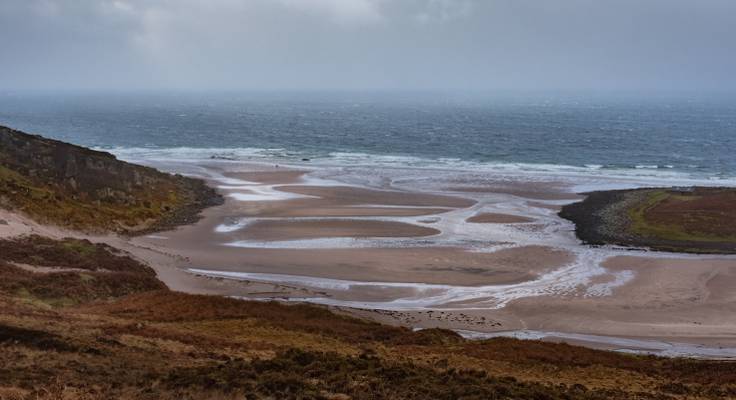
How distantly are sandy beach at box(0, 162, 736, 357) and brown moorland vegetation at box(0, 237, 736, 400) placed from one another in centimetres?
456

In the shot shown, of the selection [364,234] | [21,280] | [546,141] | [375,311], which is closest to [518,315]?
[375,311]

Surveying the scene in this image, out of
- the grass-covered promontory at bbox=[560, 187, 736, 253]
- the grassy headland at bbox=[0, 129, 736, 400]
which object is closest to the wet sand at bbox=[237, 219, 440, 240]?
the grassy headland at bbox=[0, 129, 736, 400]

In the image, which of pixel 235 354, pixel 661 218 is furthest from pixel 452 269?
pixel 661 218

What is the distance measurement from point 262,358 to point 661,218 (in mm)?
43786

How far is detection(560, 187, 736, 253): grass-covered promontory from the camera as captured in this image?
1833 inches

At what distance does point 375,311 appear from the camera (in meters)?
30.5

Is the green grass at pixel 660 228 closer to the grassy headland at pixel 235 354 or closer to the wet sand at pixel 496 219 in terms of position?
the wet sand at pixel 496 219

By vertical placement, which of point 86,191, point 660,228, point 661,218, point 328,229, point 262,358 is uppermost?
point 86,191

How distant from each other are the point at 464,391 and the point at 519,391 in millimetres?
1630

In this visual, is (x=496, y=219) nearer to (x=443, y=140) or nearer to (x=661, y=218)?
(x=661, y=218)

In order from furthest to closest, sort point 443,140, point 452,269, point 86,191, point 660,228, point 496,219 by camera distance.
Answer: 1. point 443,140
2. point 496,219
3. point 86,191
4. point 660,228
5. point 452,269

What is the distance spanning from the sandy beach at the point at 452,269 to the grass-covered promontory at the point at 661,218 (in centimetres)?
245

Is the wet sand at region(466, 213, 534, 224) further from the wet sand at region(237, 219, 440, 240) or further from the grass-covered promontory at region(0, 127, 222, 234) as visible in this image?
the grass-covered promontory at region(0, 127, 222, 234)

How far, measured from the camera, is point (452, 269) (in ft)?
127
